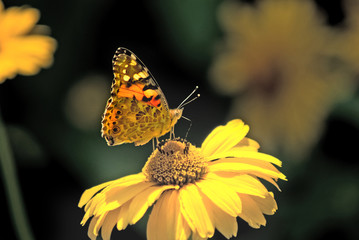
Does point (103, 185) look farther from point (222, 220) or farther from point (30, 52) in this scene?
point (30, 52)

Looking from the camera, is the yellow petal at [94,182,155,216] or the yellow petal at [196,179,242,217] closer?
the yellow petal at [196,179,242,217]

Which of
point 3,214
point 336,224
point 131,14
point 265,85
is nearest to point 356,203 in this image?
point 336,224

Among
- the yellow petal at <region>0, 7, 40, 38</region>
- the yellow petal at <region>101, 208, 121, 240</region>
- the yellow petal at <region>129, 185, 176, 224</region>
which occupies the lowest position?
the yellow petal at <region>101, 208, 121, 240</region>

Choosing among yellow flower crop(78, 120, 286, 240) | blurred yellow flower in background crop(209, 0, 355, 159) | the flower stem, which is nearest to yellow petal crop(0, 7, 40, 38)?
the flower stem

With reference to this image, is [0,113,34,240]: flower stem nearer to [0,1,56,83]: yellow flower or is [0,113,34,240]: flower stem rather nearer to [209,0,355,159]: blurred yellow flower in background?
[0,1,56,83]: yellow flower

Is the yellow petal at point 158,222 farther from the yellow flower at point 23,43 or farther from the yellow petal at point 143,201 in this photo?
the yellow flower at point 23,43

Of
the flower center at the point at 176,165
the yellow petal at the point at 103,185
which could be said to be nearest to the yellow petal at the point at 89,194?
the yellow petal at the point at 103,185

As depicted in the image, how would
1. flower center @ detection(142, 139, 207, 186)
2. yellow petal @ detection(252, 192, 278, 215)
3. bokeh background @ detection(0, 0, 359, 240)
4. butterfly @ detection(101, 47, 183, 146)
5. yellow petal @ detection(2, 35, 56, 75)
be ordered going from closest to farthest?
1. yellow petal @ detection(252, 192, 278, 215)
2. flower center @ detection(142, 139, 207, 186)
3. butterfly @ detection(101, 47, 183, 146)
4. yellow petal @ detection(2, 35, 56, 75)
5. bokeh background @ detection(0, 0, 359, 240)
